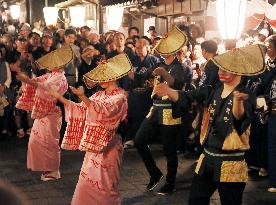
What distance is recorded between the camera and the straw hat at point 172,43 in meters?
6.27

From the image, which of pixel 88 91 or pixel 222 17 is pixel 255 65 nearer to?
pixel 222 17

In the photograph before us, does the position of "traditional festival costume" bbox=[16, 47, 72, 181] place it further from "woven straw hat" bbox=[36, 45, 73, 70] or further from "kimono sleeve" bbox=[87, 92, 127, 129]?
"kimono sleeve" bbox=[87, 92, 127, 129]

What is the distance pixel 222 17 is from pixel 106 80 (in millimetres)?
2621

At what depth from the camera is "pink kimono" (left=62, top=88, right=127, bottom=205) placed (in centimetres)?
508

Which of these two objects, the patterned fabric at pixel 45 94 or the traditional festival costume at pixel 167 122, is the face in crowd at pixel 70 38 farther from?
the traditional festival costume at pixel 167 122

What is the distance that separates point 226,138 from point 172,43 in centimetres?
243

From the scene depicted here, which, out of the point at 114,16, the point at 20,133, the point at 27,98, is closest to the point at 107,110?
the point at 27,98

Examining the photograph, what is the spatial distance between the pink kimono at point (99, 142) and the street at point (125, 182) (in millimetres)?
985

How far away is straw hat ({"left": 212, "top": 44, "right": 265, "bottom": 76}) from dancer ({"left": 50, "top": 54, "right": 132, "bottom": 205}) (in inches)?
51.4

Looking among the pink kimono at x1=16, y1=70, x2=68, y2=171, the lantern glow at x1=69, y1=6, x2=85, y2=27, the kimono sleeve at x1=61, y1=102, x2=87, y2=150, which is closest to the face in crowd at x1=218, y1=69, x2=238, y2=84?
the kimono sleeve at x1=61, y1=102, x2=87, y2=150

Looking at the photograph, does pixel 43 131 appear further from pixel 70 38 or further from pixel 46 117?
pixel 70 38

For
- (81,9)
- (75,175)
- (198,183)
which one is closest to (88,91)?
(75,175)

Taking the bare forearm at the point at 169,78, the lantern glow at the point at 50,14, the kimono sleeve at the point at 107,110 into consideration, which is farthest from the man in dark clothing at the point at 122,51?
the lantern glow at the point at 50,14

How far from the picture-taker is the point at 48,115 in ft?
23.0
